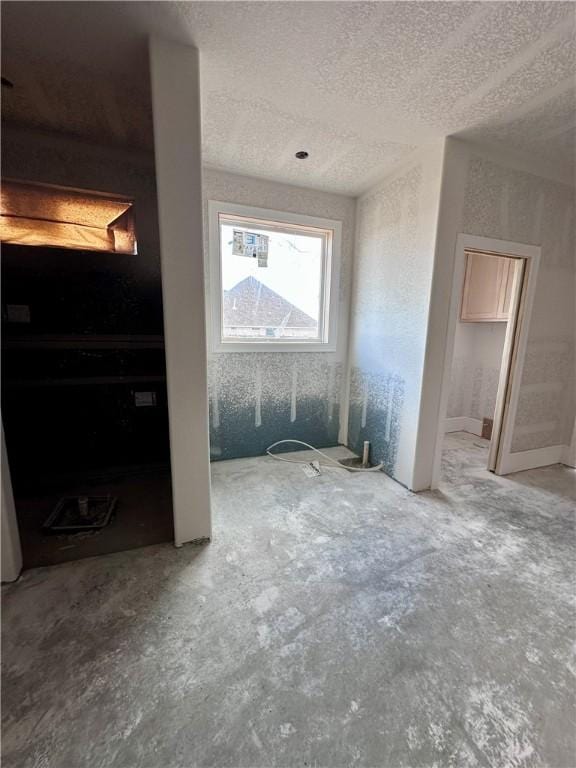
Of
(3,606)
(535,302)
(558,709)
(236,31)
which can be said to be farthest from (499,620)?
(236,31)

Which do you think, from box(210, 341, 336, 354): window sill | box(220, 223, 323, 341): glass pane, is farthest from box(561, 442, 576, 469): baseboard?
box(220, 223, 323, 341): glass pane

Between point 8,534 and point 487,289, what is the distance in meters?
4.57

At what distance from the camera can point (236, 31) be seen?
1271 mm

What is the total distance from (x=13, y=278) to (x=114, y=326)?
0.65 metres

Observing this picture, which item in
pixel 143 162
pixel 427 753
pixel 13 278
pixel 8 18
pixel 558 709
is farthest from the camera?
pixel 143 162

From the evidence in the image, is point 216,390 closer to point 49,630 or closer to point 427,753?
point 49,630

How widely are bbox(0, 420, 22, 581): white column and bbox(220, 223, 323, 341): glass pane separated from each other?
1766mm

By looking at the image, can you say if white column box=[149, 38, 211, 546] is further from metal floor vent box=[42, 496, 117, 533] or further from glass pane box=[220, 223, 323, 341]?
glass pane box=[220, 223, 323, 341]

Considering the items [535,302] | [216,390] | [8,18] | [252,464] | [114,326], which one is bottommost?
[252,464]

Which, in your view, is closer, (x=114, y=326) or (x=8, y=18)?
(x=8, y=18)

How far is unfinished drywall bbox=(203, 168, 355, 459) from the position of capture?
263 cm

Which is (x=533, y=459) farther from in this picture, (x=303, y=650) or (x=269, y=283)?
(x=269, y=283)

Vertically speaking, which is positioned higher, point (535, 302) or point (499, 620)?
point (535, 302)

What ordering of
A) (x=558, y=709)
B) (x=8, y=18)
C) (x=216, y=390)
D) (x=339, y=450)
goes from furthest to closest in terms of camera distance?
(x=339, y=450) < (x=216, y=390) < (x=8, y=18) < (x=558, y=709)
